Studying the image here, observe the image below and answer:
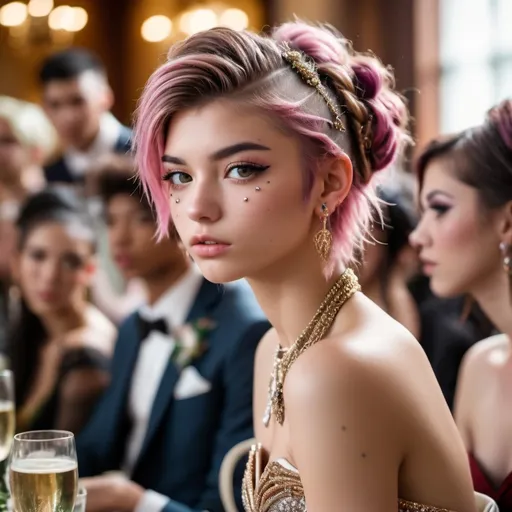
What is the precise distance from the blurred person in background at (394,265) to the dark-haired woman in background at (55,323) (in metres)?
0.90

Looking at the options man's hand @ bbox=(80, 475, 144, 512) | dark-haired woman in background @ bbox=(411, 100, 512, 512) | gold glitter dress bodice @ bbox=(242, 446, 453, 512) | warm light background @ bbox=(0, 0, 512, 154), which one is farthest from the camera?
warm light background @ bbox=(0, 0, 512, 154)

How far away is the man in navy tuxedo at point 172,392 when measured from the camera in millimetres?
2238

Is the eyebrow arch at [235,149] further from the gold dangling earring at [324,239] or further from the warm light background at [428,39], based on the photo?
the warm light background at [428,39]

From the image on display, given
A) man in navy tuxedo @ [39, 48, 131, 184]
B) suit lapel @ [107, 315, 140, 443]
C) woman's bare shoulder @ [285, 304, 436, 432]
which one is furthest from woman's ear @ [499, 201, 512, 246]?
man in navy tuxedo @ [39, 48, 131, 184]

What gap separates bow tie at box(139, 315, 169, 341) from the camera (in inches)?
102

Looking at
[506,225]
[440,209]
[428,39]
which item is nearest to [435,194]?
[440,209]

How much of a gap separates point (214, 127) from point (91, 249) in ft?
6.73

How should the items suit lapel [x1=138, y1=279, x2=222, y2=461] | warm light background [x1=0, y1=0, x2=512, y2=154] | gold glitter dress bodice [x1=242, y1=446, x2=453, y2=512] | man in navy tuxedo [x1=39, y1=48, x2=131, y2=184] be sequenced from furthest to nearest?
warm light background [x1=0, y1=0, x2=512, y2=154], man in navy tuxedo [x1=39, y1=48, x2=131, y2=184], suit lapel [x1=138, y1=279, x2=222, y2=461], gold glitter dress bodice [x1=242, y1=446, x2=453, y2=512]

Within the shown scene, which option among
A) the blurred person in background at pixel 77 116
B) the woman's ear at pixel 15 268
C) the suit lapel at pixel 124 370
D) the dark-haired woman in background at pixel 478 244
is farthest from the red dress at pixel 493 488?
the blurred person in background at pixel 77 116

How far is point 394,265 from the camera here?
9.13ft

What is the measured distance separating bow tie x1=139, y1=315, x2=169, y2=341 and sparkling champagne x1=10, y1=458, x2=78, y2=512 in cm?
116

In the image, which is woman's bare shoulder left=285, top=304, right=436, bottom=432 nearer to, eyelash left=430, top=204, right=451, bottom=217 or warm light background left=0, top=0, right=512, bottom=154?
eyelash left=430, top=204, right=451, bottom=217

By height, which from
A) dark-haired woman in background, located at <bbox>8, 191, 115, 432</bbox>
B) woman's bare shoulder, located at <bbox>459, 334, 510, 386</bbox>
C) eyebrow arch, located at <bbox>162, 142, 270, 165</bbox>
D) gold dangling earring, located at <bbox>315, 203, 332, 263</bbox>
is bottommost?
dark-haired woman in background, located at <bbox>8, 191, 115, 432</bbox>

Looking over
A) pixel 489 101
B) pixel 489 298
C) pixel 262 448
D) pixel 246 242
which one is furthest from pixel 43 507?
pixel 489 101
